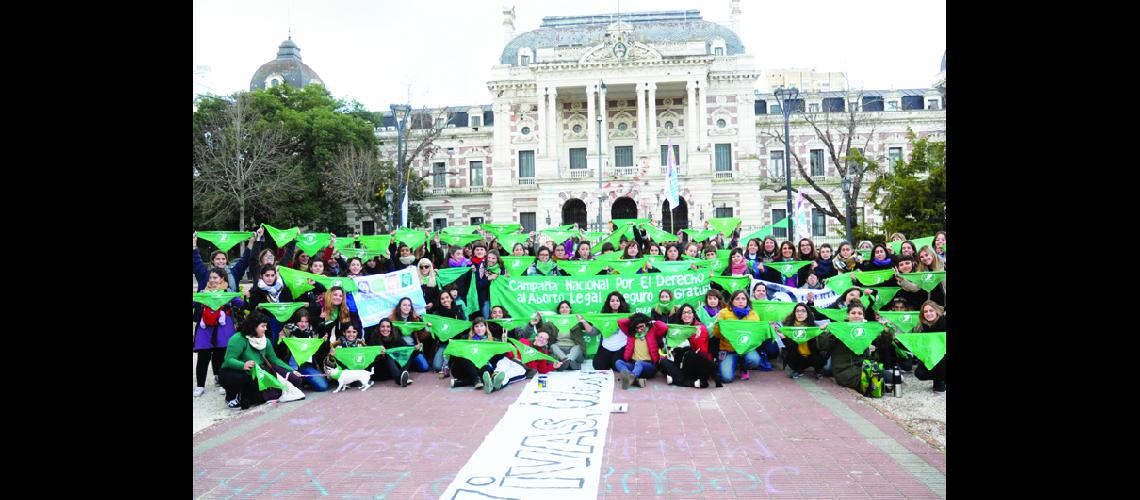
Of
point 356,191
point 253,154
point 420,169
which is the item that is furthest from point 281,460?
point 420,169

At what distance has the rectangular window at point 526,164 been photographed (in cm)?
4828

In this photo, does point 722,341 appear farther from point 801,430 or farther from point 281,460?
point 281,460

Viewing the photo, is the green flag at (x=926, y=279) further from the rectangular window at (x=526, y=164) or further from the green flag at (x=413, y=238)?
the rectangular window at (x=526, y=164)

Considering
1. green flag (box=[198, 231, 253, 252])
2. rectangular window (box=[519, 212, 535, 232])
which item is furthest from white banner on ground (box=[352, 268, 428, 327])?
rectangular window (box=[519, 212, 535, 232])

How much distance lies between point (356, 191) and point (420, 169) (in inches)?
440

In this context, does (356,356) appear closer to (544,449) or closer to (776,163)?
(544,449)

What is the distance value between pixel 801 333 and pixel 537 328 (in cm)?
376

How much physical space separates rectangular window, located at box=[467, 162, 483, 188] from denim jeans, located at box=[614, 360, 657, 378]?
1653 inches

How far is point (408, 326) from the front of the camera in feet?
35.2

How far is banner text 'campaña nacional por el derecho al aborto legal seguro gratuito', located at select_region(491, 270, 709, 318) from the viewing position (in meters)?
11.6

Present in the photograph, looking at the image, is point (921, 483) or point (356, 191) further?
point (356, 191)

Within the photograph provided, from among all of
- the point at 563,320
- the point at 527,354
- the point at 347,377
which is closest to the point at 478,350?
the point at 527,354
